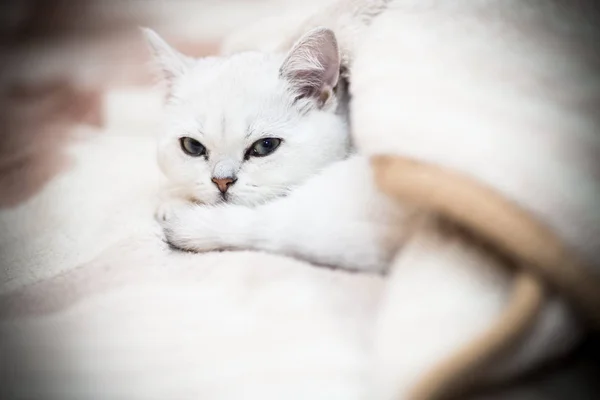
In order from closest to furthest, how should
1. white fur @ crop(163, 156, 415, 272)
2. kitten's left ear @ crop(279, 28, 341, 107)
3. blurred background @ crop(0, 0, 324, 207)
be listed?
1. white fur @ crop(163, 156, 415, 272)
2. kitten's left ear @ crop(279, 28, 341, 107)
3. blurred background @ crop(0, 0, 324, 207)

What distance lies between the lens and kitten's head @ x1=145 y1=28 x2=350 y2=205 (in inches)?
27.8

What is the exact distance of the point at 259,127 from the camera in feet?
2.34

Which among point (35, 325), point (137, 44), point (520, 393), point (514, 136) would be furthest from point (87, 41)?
point (520, 393)

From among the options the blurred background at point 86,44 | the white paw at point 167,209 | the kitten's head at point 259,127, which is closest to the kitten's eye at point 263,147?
the kitten's head at point 259,127

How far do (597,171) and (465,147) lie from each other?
12 centimetres

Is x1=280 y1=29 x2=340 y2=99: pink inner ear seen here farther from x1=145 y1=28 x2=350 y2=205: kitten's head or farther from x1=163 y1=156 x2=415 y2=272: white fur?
x1=163 y1=156 x2=415 y2=272: white fur

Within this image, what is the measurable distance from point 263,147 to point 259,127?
26mm

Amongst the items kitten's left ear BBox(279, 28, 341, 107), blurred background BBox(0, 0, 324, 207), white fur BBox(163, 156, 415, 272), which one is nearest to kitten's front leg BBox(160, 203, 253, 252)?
white fur BBox(163, 156, 415, 272)

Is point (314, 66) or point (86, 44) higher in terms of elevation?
point (86, 44)

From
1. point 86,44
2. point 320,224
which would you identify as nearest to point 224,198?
point 320,224

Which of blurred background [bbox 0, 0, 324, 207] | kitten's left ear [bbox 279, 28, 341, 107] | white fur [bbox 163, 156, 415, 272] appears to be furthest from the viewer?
blurred background [bbox 0, 0, 324, 207]

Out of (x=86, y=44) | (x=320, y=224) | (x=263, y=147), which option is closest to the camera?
(x=320, y=224)

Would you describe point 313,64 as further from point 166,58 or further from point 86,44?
point 86,44

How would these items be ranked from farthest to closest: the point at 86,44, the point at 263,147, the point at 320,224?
the point at 86,44, the point at 263,147, the point at 320,224
